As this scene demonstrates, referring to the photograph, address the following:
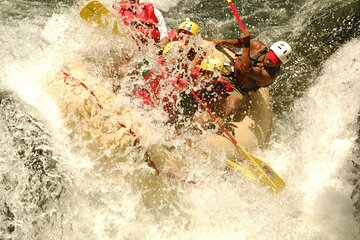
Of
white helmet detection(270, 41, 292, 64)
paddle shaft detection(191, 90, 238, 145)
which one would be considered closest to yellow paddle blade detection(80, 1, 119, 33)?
paddle shaft detection(191, 90, 238, 145)

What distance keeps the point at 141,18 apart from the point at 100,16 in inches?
18.1

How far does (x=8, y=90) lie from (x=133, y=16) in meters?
1.45

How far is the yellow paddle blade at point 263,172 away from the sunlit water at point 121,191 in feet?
0.39

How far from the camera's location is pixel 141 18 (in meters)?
4.48

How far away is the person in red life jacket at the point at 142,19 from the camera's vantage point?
171 inches

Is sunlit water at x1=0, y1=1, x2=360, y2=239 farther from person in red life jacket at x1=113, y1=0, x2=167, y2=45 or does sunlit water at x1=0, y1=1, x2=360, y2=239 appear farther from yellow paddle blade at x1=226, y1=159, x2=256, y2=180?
person in red life jacket at x1=113, y1=0, x2=167, y2=45

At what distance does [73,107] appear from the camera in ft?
12.2

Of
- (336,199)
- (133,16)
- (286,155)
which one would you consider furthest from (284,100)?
(133,16)

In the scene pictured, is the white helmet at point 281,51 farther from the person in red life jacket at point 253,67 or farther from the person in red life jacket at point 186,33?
the person in red life jacket at point 186,33

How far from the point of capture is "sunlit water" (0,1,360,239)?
362 cm

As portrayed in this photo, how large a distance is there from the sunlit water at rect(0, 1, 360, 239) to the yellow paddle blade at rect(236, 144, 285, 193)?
0.12 metres

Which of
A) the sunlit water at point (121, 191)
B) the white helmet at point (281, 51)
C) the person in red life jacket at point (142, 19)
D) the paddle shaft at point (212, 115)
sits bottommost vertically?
the sunlit water at point (121, 191)

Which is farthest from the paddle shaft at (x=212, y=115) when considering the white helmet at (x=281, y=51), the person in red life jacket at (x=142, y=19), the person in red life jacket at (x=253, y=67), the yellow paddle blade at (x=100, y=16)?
the yellow paddle blade at (x=100, y=16)

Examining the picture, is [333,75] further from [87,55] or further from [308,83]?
[87,55]
